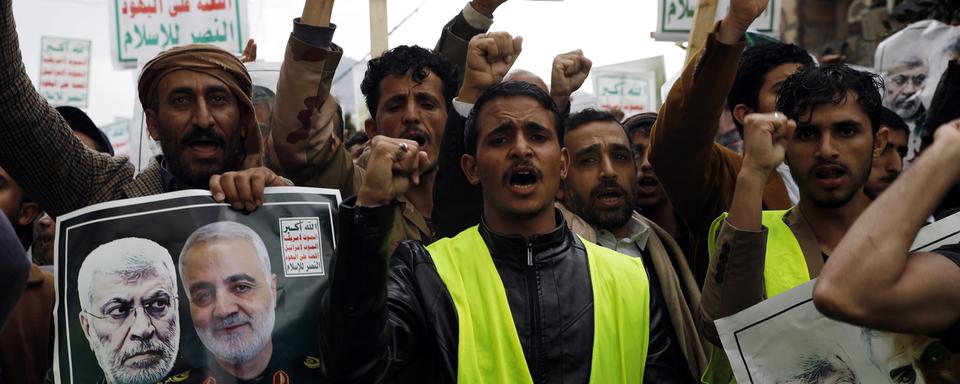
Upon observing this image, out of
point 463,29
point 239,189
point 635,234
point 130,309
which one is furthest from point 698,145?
point 130,309

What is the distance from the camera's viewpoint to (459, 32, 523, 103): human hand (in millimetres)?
3742

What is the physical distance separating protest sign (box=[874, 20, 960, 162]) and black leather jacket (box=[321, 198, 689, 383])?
3058 millimetres

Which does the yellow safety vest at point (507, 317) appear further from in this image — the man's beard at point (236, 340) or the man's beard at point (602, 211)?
the man's beard at point (602, 211)

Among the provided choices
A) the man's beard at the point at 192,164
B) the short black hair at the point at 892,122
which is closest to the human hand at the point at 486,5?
the man's beard at the point at 192,164

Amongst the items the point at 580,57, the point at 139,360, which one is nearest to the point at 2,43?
the point at 139,360

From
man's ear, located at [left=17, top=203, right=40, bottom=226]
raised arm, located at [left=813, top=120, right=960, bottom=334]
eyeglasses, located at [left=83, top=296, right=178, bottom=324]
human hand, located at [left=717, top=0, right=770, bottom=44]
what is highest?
human hand, located at [left=717, top=0, right=770, bottom=44]

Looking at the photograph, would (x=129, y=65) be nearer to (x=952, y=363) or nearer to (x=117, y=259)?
(x=117, y=259)

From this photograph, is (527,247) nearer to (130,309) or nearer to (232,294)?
(232,294)

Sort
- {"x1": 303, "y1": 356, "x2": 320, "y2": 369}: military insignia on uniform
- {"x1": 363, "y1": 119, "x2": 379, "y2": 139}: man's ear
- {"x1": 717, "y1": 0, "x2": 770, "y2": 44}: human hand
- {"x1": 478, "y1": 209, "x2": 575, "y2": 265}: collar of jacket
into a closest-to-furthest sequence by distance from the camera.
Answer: {"x1": 303, "y1": 356, "x2": 320, "y2": 369}: military insignia on uniform < {"x1": 478, "y1": 209, "x2": 575, "y2": 265}: collar of jacket < {"x1": 717, "y1": 0, "x2": 770, "y2": 44}: human hand < {"x1": 363, "y1": 119, "x2": 379, "y2": 139}: man's ear

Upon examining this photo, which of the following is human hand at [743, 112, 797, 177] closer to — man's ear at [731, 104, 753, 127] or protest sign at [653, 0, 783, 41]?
man's ear at [731, 104, 753, 127]

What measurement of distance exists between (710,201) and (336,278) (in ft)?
5.28

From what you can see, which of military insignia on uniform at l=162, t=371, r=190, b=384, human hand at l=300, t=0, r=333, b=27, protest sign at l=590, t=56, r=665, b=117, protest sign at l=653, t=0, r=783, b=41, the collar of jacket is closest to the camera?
military insignia on uniform at l=162, t=371, r=190, b=384

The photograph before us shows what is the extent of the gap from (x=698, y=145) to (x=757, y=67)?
34.4 inches

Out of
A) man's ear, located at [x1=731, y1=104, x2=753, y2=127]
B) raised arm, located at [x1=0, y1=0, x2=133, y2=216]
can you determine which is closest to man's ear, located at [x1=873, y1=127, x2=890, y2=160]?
man's ear, located at [x1=731, y1=104, x2=753, y2=127]
